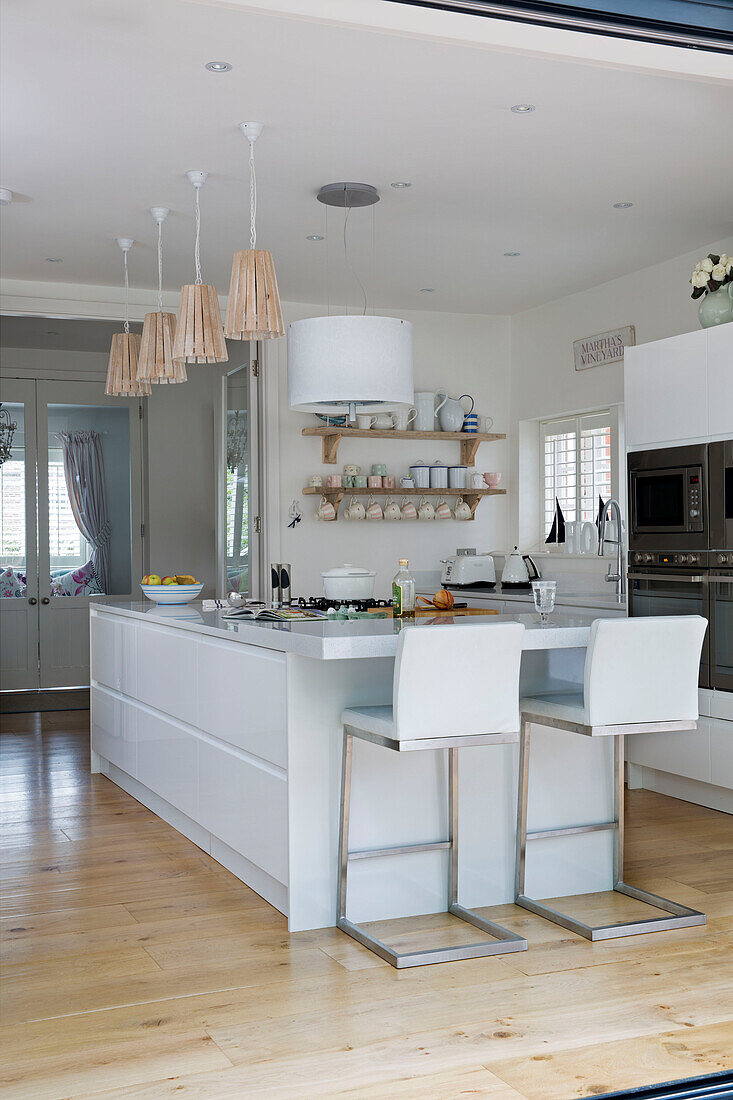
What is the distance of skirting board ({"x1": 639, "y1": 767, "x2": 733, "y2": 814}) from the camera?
4.43m

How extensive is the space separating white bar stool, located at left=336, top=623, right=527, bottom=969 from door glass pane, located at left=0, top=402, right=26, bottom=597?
5841 mm

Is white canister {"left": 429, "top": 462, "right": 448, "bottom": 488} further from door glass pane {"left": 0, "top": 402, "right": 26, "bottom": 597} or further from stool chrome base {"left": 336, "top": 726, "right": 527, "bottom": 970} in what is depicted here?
stool chrome base {"left": 336, "top": 726, "right": 527, "bottom": 970}

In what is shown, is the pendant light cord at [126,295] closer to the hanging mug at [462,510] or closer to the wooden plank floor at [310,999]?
the hanging mug at [462,510]

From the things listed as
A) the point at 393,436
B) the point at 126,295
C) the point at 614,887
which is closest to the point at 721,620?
the point at 614,887

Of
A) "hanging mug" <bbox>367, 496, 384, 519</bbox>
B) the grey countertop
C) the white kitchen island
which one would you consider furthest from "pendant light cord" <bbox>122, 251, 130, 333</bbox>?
the white kitchen island

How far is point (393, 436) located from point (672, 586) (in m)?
2.51

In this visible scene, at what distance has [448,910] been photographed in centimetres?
317

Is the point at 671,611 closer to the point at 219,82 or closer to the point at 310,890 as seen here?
the point at 310,890

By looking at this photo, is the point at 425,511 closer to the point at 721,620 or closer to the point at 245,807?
the point at 721,620

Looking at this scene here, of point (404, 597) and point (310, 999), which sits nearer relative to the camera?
point (310, 999)

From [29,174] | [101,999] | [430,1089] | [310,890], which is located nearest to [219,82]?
[29,174]

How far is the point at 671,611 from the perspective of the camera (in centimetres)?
459

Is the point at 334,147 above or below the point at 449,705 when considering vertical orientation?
above

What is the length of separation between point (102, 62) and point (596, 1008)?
118 inches
